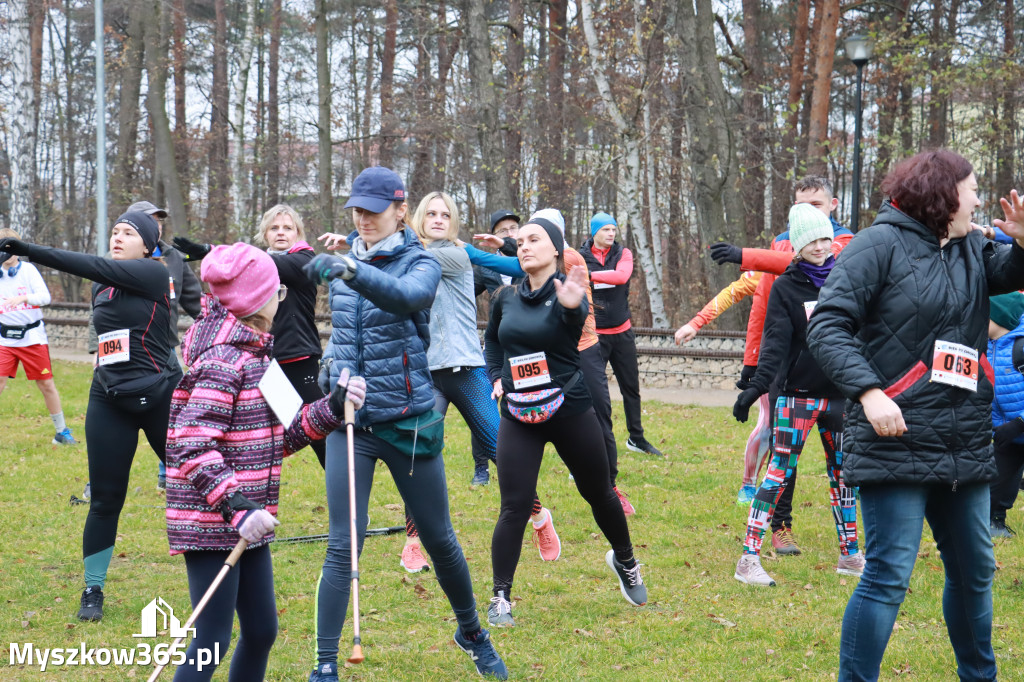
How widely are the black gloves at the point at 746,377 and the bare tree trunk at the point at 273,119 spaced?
2078cm

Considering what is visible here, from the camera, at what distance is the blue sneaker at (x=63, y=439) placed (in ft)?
33.2

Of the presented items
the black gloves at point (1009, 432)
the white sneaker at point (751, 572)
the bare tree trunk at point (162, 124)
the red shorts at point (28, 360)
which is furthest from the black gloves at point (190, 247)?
the bare tree trunk at point (162, 124)

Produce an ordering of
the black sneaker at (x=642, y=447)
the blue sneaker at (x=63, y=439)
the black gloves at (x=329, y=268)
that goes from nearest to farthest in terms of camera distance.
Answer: the black gloves at (x=329, y=268)
the black sneaker at (x=642, y=447)
the blue sneaker at (x=63, y=439)

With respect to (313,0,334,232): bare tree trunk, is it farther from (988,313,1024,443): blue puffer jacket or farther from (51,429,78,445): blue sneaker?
(988,313,1024,443): blue puffer jacket

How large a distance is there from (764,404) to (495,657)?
3.16 metres

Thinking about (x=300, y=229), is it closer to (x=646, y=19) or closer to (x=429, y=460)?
(x=429, y=460)

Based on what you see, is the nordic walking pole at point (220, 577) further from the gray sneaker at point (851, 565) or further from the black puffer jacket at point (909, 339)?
the gray sneaker at point (851, 565)

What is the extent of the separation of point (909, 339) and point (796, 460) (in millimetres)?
2309

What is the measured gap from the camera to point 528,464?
482 centimetres

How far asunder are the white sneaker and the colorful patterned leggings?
0.15 feet

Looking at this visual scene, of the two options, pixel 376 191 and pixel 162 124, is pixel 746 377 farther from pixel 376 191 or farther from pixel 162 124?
pixel 162 124

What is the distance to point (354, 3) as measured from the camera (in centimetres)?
2306

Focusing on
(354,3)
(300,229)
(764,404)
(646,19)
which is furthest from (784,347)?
(354,3)

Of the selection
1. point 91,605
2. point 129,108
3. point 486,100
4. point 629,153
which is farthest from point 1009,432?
point 129,108
